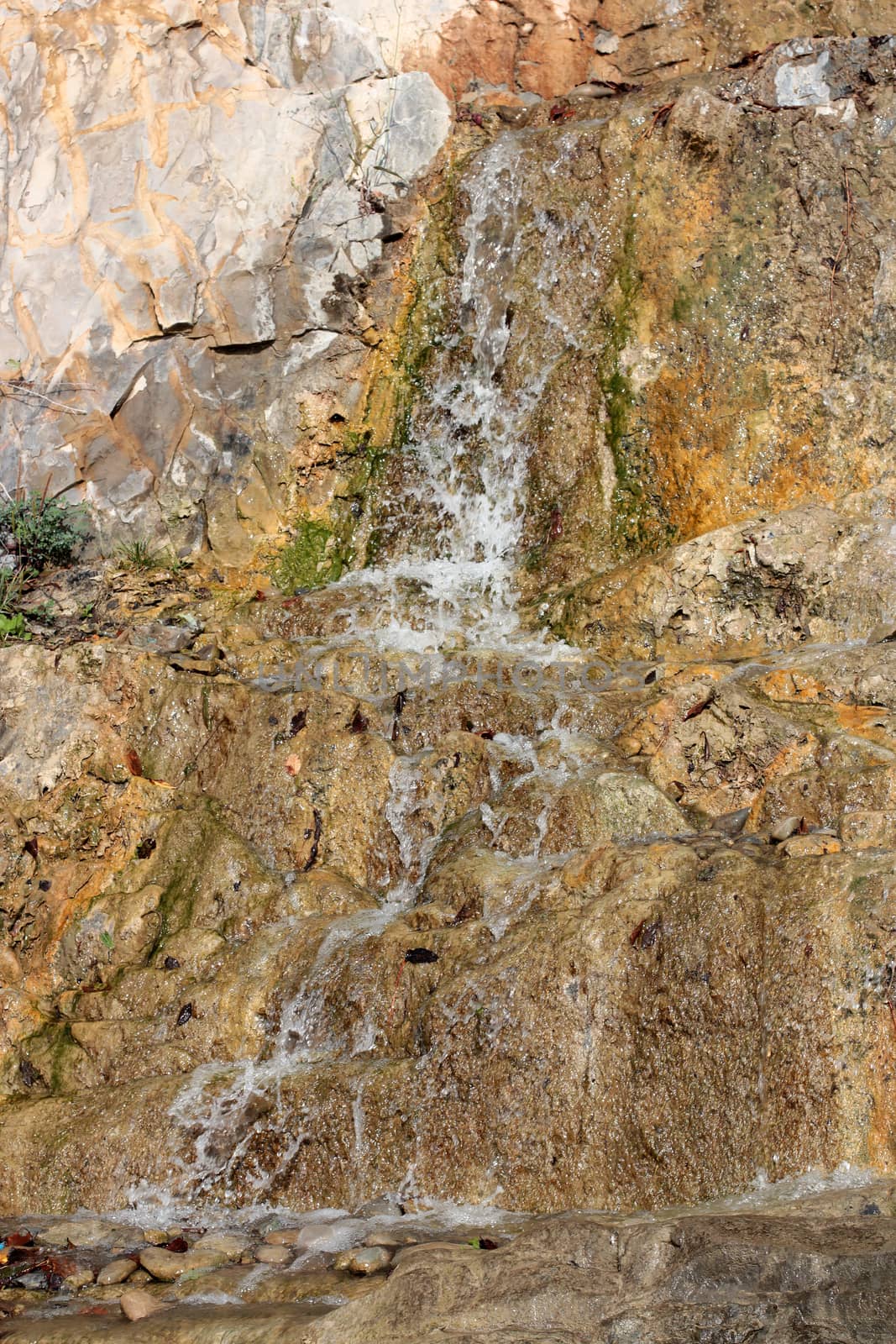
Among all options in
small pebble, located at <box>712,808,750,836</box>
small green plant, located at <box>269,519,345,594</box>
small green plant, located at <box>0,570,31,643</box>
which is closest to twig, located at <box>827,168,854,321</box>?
small green plant, located at <box>269,519,345,594</box>

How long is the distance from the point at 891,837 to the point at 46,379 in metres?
6.95

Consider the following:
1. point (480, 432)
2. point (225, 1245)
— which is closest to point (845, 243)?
point (480, 432)

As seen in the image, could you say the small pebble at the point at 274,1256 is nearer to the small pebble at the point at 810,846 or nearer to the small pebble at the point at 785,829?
the small pebble at the point at 810,846

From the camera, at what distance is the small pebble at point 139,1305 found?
4.25 m

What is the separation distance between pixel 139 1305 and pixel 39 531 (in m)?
6.05

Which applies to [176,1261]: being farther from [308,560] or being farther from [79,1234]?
[308,560]

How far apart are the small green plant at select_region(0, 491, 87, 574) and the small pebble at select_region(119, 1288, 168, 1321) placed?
5.78m

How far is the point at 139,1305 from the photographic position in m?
4.28

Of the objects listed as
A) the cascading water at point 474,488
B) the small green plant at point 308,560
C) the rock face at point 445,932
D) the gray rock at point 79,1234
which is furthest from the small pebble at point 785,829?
the small green plant at point 308,560

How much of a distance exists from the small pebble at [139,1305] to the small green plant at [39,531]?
5780mm

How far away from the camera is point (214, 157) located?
9938mm

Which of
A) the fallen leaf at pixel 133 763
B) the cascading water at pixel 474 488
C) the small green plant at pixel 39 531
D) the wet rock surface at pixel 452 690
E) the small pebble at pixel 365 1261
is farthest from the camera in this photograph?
the small green plant at pixel 39 531

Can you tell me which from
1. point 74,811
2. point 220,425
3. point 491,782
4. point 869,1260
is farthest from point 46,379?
point 869,1260

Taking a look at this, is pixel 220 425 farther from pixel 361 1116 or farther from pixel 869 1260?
pixel 869 1260
